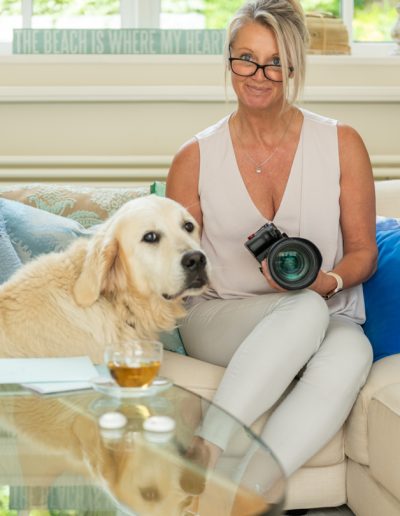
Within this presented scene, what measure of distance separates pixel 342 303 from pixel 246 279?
0.24 metres

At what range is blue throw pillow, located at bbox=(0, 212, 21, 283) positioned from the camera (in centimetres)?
213

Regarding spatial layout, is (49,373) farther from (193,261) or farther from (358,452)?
(358,452)

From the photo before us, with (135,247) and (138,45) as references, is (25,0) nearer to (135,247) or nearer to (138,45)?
(138,45)

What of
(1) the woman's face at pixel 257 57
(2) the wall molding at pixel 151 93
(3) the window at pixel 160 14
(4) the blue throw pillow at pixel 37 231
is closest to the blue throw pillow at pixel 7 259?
(4) the blue throw pillow at pixel 37 231

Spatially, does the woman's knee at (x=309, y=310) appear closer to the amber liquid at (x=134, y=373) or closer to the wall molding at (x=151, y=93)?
the amber liquid at (x=134, y=373)

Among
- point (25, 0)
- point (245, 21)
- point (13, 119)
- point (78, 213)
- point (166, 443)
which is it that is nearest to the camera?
point (166, 443)

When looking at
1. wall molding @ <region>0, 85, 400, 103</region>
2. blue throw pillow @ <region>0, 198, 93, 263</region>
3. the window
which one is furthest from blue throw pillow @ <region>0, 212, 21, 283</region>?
the window

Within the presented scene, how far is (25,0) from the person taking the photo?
10.6ft

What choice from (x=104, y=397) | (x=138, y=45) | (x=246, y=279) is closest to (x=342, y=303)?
(x=246, y=279)

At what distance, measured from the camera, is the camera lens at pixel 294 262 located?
1.99 m

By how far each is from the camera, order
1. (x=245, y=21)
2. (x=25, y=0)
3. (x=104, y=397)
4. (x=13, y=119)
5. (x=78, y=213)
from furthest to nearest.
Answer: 1. (x=25, y=0)
2. (x=13, y=119)
3. (x=78, y=213)
4. (x=245, y=21)
5. (x=104, y=397)

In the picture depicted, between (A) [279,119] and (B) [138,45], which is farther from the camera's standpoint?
(B) [138,45]

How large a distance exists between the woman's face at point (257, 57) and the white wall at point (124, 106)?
0.74 m

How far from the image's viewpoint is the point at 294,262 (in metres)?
2.00
